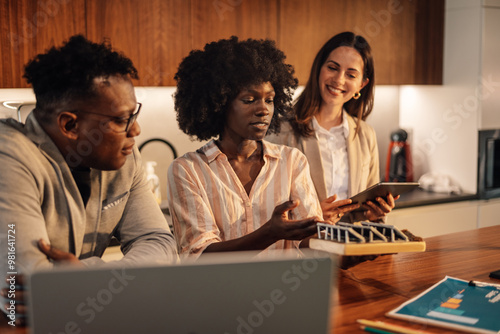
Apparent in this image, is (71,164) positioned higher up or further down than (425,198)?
higher up

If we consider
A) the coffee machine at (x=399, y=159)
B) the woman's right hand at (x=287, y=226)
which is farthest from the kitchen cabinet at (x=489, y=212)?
the woman's right hand at (x=287, y=226)

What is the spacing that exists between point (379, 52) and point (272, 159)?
6.34 feet

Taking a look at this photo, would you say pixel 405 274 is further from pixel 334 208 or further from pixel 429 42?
pixel 429 42

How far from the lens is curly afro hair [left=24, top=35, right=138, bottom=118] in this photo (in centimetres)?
143

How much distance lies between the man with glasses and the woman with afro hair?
16cm

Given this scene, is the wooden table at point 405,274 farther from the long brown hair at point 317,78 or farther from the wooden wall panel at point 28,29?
the wooden wall panel at point 28,29

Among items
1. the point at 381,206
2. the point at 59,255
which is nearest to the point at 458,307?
the point at 381,206

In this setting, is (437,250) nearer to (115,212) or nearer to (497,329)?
(497,329)

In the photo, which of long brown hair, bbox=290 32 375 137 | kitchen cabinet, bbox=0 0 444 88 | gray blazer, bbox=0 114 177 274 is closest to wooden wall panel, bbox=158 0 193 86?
kitchen cabinet, bbox=0 0 444 88

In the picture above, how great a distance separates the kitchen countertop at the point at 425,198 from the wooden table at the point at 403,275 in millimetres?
1223

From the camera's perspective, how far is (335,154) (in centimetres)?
243

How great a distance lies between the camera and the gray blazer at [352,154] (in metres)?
2.36

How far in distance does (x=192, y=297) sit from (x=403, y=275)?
3.01 ft

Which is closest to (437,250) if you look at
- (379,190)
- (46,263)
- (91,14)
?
(379,190)
